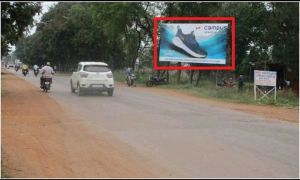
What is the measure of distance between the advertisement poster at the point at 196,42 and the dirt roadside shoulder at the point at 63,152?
67.6ft

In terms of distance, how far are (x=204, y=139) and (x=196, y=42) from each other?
77.3ft

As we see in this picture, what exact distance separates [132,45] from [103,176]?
46958 millimetres

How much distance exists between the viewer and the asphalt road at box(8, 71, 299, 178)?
7.99m

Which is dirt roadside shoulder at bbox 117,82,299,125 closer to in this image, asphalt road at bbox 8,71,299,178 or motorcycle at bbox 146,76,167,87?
asphalt road at bbox 8,71,299,178

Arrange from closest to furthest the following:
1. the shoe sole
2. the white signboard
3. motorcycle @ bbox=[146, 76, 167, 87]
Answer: the white signboard
the shoe sole
motorcycle @ bbox=[146, 76, 167, 87]

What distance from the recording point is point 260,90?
84.2 ft

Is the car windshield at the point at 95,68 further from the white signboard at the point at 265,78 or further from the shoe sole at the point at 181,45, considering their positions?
the shoe sole at the point at 181,45

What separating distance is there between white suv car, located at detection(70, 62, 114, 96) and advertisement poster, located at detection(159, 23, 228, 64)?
1132 centimetres

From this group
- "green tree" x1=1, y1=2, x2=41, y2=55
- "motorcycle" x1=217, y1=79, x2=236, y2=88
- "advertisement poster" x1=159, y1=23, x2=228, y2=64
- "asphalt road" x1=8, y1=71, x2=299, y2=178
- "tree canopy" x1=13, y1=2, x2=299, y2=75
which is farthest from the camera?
"motorcycle" x1=217, y1=79, x2=236, y2=88

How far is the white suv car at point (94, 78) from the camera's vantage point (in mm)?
23531

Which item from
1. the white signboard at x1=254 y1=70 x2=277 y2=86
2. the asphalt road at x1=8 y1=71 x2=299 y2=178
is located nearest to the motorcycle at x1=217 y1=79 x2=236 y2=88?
the white signboard at x1=254 y1=70 x2=277 y2=86

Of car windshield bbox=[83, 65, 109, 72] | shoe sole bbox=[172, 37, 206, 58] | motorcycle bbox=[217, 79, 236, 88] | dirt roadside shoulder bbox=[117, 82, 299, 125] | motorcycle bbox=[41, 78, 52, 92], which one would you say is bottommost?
dirt roadside shoulder bbox=[117, 82, 299, 125]

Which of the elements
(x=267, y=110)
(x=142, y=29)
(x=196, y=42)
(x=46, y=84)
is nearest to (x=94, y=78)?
(x=46, y=84)

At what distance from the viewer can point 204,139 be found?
10.9m
